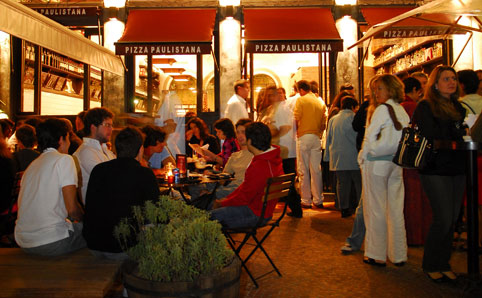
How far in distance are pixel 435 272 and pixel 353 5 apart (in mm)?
8327

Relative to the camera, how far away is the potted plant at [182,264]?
84.6 inches

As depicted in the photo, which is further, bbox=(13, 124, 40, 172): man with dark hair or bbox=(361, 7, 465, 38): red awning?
bbox=(361, 7, 465, 38): red awning

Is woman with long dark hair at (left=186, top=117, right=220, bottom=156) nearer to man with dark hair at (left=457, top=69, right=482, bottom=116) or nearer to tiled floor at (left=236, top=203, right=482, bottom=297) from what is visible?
tiled floor at (left=236, top=203, right=482, bottom=297)

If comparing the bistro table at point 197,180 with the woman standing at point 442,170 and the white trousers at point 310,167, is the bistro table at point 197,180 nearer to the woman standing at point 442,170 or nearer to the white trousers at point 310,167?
the woman standing at point 442,170

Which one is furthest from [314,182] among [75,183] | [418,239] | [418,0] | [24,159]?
[418,0]

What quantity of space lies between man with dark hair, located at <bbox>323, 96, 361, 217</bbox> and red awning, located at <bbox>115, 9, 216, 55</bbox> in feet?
11.8

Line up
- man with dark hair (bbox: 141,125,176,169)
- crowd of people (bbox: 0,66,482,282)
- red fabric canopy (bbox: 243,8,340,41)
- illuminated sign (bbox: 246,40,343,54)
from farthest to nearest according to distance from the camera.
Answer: red fabric canopy (bbox: 243,8,340,41) < illuminated sign (bbox: 246,40,343,54) < man with dark hair (bbox: 141,125,176,169) < crowd of people (bbox: 0,66,482,282)

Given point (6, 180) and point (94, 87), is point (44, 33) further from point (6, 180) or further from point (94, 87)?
point (94, 87)

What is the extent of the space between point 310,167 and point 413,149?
12.4 feet

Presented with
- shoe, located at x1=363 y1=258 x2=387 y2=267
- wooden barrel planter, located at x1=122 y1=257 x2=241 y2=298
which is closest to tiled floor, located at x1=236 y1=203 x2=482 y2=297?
shoe, located at x1=363 y1=258 x2=387 y2=267

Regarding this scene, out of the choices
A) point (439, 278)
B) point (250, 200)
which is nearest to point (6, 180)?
point (250, 200)

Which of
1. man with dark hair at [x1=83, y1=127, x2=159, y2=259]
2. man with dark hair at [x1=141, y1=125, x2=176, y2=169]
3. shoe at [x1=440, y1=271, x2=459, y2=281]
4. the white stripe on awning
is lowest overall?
shoe at [x1=440, y1=271, x2=459, y2=281]

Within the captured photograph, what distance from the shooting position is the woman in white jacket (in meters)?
4.39

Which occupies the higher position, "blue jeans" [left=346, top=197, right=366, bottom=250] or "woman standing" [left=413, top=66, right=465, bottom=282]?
"woman standing" [left=413, top=66, right=465, bottom=282]
